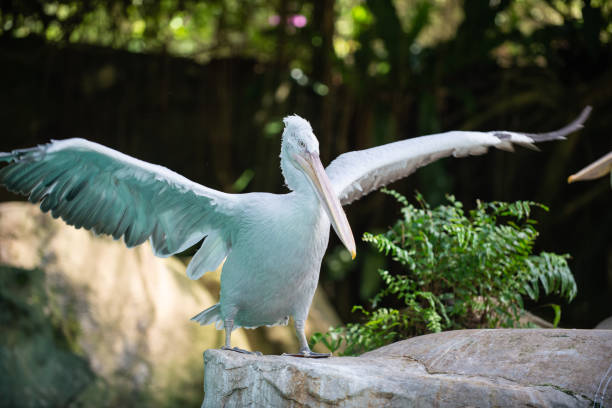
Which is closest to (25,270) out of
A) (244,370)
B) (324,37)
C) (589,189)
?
(244,370)

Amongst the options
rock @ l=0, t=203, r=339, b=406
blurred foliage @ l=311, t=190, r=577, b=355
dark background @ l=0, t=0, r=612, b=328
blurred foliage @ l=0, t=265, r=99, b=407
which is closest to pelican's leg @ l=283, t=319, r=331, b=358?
blurred foliage @ l=311, t=190, r=577, b=355

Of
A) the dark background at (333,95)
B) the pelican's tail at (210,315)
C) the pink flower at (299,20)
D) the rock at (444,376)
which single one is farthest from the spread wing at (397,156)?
the pink flower at (299,20)

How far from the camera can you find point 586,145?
8.84 m

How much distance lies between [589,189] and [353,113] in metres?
3.44

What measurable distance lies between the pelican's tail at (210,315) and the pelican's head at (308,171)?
99 centimetres

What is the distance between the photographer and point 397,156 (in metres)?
4.28

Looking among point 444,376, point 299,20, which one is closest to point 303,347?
point 444,376

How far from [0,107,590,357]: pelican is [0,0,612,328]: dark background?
16.6ft

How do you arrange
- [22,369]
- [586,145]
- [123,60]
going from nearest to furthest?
[22,369], [586,145], [123,60]

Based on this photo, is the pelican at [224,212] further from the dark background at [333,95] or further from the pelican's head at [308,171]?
the dark background at [333,95]

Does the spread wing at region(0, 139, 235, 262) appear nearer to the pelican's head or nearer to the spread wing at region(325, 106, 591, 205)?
the pelican's head

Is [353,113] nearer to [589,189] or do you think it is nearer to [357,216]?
[357,216]

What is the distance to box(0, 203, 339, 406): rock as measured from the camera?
17.6 ft

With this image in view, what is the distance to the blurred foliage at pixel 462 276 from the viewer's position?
4773 mm
